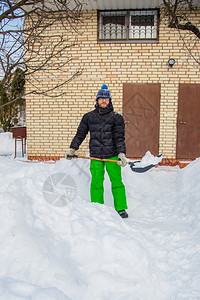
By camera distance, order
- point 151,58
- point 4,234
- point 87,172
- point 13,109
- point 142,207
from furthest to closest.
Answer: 1. point 13,109
2. point 151,58
3. point 87,172
4. point 142,207
5. point 4,234

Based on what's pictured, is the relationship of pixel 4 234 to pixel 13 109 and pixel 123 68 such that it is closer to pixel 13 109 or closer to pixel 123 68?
pixel 123 68

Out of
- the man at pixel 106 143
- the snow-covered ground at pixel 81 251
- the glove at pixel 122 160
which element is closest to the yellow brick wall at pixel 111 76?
the man at pixel 106 143

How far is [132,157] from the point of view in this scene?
6.78 metres

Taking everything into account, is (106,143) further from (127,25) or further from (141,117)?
(127,25)

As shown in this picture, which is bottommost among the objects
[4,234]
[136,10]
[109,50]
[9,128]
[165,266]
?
[165,266]

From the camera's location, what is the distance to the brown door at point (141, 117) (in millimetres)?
6562

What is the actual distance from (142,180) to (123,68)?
305cm

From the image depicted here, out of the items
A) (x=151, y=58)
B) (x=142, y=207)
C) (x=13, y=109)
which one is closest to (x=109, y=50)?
(x=151, y=58)

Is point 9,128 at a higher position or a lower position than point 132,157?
higher

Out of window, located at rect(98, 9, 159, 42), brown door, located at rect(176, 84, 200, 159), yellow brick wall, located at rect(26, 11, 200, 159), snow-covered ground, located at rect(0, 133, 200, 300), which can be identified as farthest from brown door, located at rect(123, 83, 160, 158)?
snow-covered ground, located at rect(0, 133, 200, 300)

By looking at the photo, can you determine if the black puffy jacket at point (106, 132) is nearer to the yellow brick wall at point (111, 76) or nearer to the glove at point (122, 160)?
the glove at point (122, 160)

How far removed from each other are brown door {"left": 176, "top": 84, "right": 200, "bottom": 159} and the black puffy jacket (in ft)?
11.9

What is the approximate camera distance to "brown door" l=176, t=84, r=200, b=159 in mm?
6516

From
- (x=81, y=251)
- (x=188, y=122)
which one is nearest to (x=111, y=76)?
(x=188, y=122)
